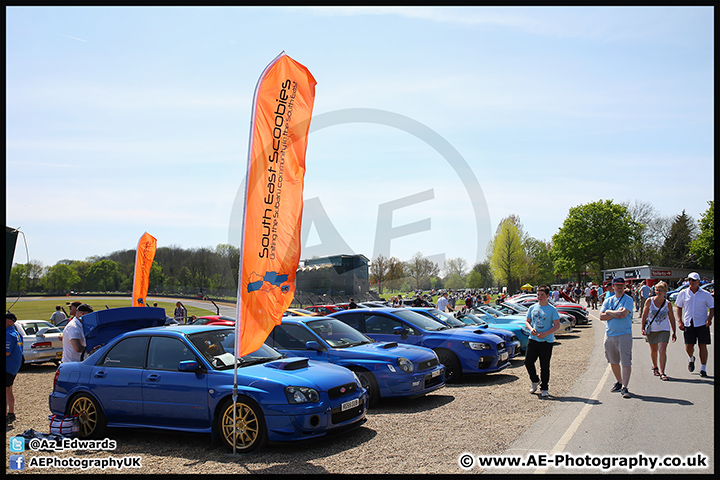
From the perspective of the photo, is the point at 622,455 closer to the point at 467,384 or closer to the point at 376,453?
the point at 376,453

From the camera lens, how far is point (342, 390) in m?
6.24

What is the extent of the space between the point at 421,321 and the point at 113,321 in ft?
20.4

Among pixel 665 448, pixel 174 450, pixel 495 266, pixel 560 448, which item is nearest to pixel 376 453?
pixel 560 448

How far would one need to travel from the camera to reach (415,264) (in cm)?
9662

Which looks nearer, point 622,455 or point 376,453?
point 622,455

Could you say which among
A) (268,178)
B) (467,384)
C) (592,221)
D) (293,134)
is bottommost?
(467,384)

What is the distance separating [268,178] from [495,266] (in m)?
69.7

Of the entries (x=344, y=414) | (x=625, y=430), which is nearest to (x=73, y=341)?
(x=344, y=414)

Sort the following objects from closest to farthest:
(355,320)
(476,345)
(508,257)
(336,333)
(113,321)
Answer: (113,321) → (336,333) → (476,345) → (355,320) → (508,257)

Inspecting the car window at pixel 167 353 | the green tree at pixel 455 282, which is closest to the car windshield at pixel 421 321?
the car window at pixel 167 353

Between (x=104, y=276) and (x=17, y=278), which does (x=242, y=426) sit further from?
(x=104, y=276)

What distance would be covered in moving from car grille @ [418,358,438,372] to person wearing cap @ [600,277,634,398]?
2.81 metres

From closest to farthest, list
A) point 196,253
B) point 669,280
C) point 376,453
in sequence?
1. point 376,453
2. point 669,280
3. point 196,253

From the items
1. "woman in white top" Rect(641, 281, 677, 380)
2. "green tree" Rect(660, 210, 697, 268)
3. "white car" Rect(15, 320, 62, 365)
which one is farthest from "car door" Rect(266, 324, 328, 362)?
"green tree" Rect(660, 210, 697, 268)
